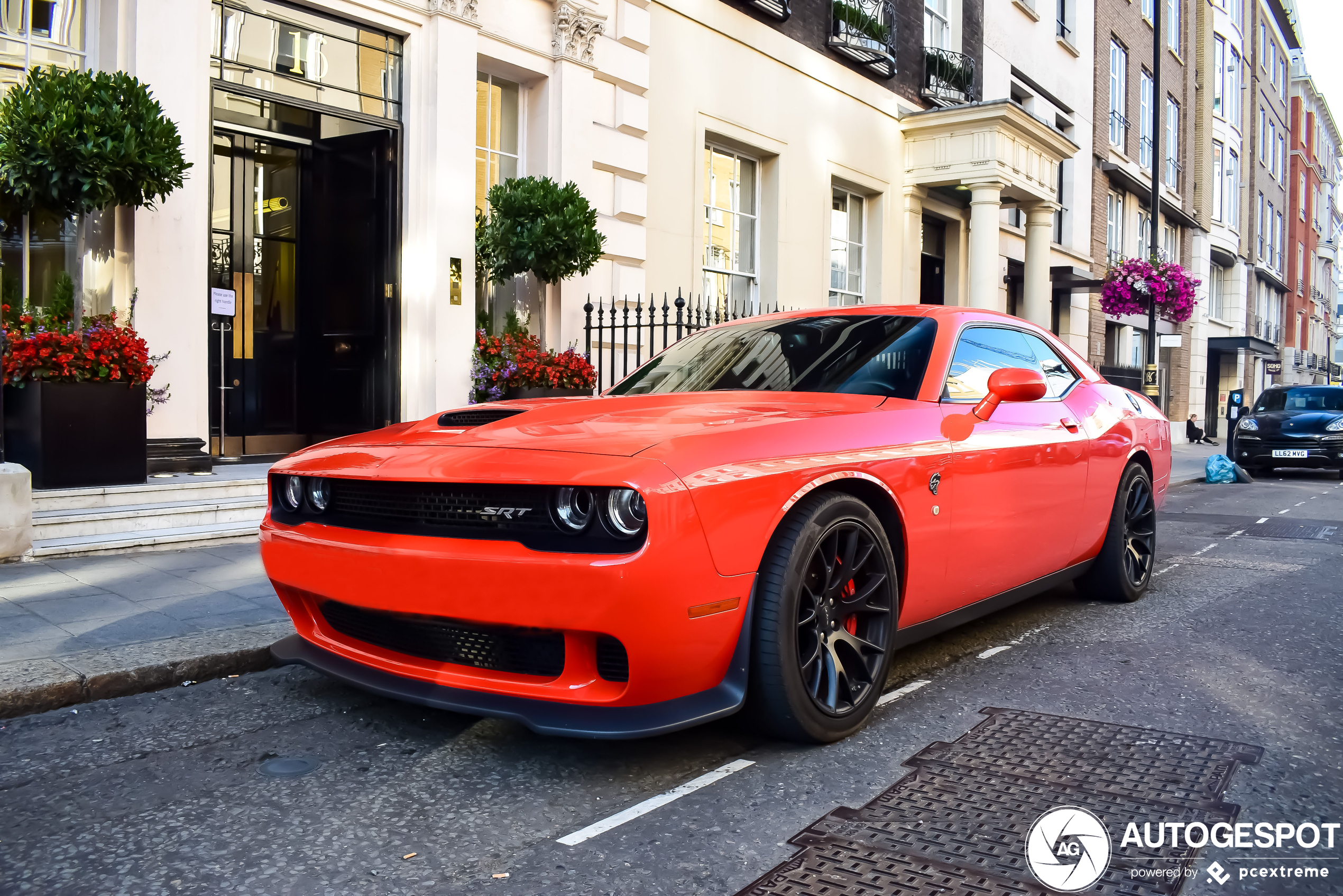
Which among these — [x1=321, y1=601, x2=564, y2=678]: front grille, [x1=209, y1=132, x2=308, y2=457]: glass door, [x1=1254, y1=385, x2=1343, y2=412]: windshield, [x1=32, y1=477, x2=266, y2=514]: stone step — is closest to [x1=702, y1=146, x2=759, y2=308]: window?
[x1=209, y1=132, x2=308, y2=457]: glass door

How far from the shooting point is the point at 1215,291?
125 ft

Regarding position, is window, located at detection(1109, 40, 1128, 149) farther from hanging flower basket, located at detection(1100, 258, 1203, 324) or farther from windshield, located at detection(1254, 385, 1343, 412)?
windshield, located at detection(1254, 385, 1343, 412)

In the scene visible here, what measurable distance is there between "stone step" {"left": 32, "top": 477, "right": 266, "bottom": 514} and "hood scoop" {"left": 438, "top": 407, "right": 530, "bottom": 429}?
372cm

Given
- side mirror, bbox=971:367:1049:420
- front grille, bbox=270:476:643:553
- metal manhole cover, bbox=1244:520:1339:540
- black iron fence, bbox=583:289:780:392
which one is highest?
black iron fence, bbox=583:289:780:392

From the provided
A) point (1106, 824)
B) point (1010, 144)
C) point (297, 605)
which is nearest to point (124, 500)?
point (297, 605)

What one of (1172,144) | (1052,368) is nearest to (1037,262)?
(1052,368)

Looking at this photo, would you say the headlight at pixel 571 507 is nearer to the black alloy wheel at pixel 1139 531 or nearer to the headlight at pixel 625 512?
the headlight at pixel 625 512

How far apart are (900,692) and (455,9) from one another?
779 centimetres

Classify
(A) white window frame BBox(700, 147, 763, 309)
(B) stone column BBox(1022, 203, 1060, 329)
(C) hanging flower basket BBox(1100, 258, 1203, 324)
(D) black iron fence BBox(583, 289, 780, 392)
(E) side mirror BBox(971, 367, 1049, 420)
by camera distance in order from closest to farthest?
(E) side mirror BBox(971, 367, 1049, 420), (D) black iron fence BBox(583, 289, 780, 392), (A) white window frame BBox(700, 147, 763, 309), (B) stone column BBox(1022, 203, 1060, 329), (C) hanging flower basket BBox(1100, 258, 1203, 324)

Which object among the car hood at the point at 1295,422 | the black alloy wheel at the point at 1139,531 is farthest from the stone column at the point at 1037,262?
the black alloy wheel at the point at 1139,531

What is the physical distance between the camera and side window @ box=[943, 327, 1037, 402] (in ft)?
13.7

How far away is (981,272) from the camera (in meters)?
16.6

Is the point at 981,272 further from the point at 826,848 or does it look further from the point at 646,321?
the point at 826,848

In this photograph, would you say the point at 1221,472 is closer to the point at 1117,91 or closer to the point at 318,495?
the point at 1117,91
